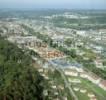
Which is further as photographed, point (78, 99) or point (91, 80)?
point (91, 80)

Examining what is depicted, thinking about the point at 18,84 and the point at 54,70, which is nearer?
the point at 18,84

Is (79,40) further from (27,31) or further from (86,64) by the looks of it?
(86,64)

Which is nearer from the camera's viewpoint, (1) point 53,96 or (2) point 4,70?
(1) point 53,96

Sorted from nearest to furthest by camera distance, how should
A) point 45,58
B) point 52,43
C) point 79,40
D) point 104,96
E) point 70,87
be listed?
1. point 104,96
2. point 70,87
3. point 45,58
4. point 52,43
5. point 79,40

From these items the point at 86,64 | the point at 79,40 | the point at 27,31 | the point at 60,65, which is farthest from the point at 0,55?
the point at 27,31

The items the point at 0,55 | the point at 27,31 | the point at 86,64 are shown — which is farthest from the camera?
the point at 27,31

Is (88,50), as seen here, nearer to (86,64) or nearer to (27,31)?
(86,64)

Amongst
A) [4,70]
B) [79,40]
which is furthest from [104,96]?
[79,40]

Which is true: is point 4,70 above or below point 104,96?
above

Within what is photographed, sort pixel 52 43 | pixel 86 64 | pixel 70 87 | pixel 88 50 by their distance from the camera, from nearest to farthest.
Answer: pixel 70 87 < pixel 86 64 < pixel 88 50 < pixel 52 43
